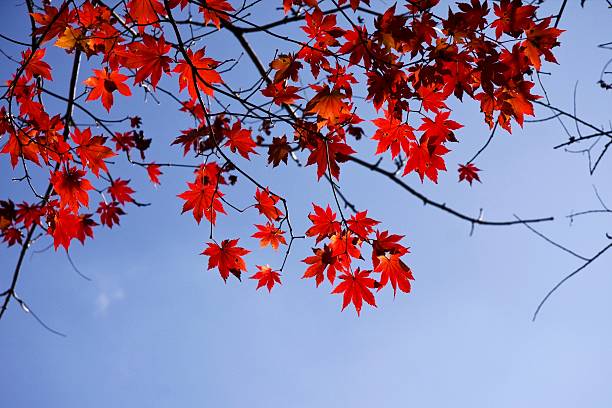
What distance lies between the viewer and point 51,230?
2.92 m

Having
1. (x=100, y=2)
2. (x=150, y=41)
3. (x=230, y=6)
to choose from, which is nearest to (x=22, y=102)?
(x=100, y=2)

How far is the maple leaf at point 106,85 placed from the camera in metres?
2.71

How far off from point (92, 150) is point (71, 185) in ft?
0.96

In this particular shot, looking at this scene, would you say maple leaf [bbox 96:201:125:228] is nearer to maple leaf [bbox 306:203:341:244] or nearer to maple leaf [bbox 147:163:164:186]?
maple leaf [bbox 147:163:164:186]

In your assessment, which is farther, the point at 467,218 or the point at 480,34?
the point at 467,218

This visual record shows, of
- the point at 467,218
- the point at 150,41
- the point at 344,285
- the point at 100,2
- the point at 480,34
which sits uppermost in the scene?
the point at 100,2

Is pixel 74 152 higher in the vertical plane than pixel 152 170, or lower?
lower

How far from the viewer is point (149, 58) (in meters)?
2.29

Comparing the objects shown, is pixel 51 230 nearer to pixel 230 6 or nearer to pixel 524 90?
pixel 230 6

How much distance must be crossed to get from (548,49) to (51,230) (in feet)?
11.1

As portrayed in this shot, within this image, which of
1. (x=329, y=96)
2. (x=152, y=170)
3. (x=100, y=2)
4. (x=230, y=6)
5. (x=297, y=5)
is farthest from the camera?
(x=152, y=170)

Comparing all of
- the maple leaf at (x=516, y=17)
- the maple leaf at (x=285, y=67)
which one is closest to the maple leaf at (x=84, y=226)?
the maple leaf at (x=285, y=67)

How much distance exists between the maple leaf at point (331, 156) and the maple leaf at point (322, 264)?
504 mm

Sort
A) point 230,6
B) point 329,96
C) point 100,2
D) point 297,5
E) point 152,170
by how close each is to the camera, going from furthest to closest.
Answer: point 152,170, point 297,5, point 100,2, point 230,6, point 329,96
